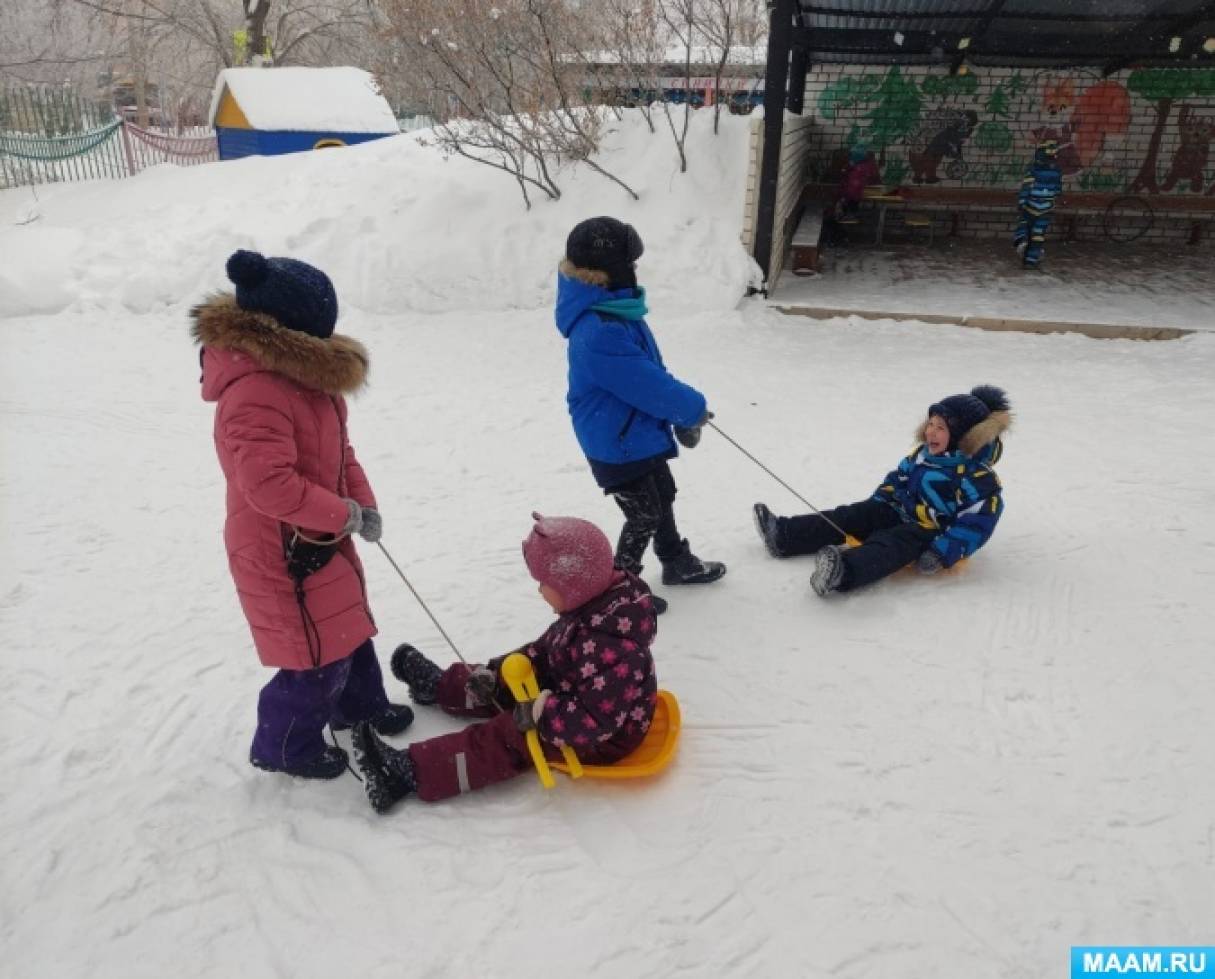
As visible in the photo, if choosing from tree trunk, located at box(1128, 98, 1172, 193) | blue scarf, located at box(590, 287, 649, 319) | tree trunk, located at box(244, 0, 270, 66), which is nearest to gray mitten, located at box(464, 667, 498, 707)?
blue scarf, located at box(590, 287, 649, 319)

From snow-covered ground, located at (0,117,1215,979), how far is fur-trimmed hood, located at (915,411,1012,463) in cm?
59

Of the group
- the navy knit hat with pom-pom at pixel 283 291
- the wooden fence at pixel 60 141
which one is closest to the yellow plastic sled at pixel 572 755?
the navy knit hat with pom-pom at pixel 283 291

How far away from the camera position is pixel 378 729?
282cm

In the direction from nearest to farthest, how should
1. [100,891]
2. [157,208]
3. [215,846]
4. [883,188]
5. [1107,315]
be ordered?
1. [100,891]
2. [215,846]
3. [1107,315]
4. [157,208]
5. [883,188]

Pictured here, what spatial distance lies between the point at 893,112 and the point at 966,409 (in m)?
9.57

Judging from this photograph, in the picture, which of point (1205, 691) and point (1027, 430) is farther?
point (1027, 430)

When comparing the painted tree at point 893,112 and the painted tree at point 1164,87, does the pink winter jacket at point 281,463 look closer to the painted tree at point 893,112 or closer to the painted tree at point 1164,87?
the painted tree at point 893,112

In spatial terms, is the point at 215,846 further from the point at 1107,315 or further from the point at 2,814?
the point at 1107,315

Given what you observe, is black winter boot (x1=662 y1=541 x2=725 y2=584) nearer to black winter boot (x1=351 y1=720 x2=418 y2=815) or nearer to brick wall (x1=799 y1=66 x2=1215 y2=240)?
black winter boot (x1=351 y1=720 x2=418 y2=815)

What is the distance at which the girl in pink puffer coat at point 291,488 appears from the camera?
209cm

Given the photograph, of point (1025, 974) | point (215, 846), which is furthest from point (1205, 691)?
point (215, 846)

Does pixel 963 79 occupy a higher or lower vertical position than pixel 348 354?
higher

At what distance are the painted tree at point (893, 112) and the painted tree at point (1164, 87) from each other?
2669mm

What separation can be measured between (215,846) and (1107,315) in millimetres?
8239
